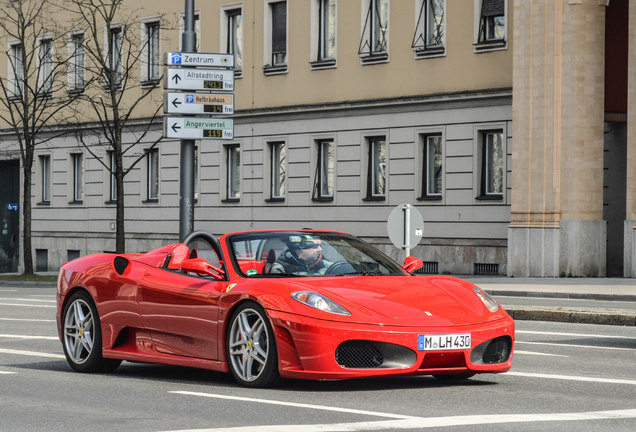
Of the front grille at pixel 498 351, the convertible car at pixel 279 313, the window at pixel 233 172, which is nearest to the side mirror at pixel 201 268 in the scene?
the convertible car at pixel 279 313

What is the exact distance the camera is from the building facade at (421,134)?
3388 cm

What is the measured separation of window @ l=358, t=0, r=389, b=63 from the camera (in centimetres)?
3903

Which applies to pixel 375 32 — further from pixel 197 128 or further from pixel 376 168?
pixel 197 128

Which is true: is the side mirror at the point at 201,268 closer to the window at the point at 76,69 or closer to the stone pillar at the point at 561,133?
the stone pillar at the point at 561,133

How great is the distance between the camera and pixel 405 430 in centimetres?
819

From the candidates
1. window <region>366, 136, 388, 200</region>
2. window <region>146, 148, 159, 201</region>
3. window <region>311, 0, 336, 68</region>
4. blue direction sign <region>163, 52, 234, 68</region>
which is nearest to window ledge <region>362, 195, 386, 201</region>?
window <region>366, 136, 388, 200</region>

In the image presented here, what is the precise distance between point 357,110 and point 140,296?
2811 cm

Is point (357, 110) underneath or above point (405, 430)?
above

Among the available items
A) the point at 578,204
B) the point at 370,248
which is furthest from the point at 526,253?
the point at 370,248

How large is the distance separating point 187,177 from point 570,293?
7406 mm

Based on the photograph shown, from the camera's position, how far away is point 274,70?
4222 centimetres

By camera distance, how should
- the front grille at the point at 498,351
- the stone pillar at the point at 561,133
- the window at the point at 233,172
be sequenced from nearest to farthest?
the front grille at the point at 498,351 → the stone pillar at the point at 561,133 → the window at the point at 233,172

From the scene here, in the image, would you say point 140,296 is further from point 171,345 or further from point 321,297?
point 321,297

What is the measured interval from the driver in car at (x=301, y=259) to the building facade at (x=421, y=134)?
2217cm
